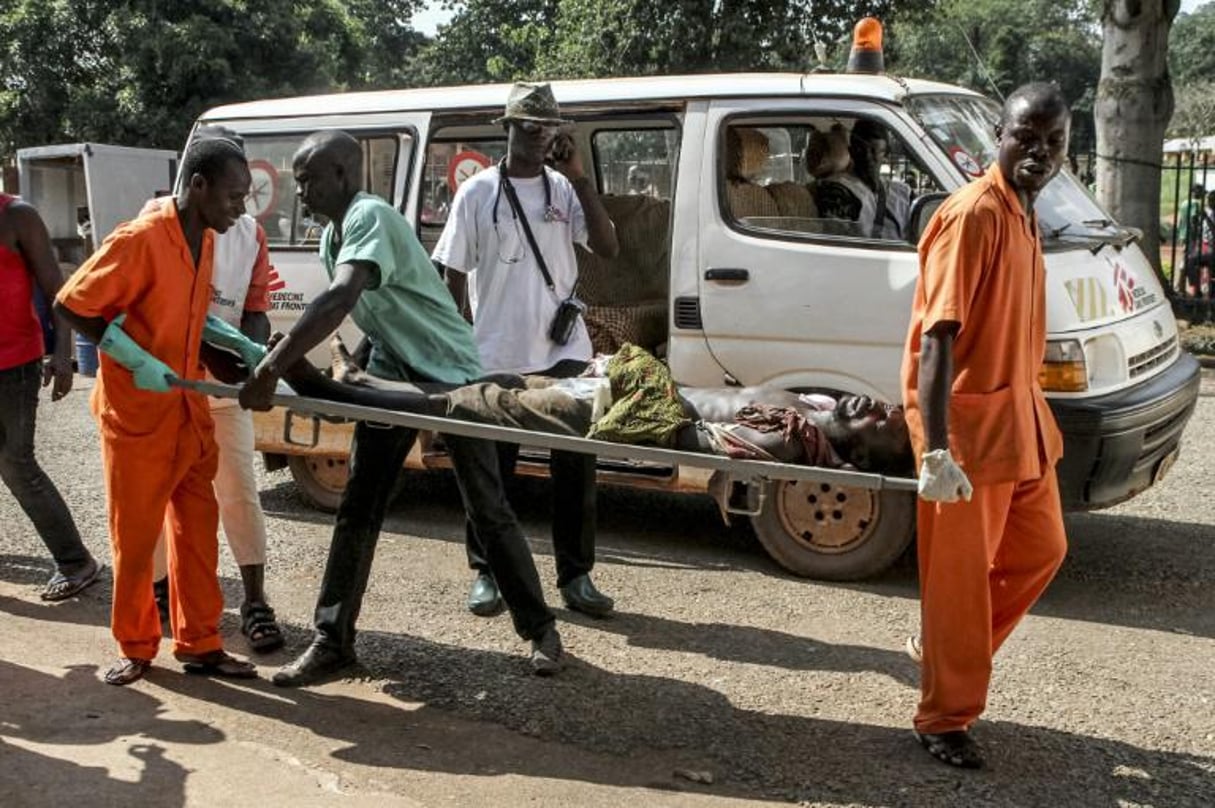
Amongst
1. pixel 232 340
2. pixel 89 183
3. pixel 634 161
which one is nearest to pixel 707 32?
pixel 89 183

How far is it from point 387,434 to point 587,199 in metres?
1.33

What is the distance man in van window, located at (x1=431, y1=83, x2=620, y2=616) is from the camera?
5102mm

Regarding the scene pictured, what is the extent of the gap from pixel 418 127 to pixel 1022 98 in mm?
3393

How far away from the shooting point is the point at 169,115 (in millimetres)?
24000

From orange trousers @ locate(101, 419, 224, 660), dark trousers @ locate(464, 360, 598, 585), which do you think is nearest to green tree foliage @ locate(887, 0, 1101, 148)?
dark trousers @ locate(464, 360, 598, 585)

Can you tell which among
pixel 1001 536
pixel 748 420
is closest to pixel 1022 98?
pixel 1001 536

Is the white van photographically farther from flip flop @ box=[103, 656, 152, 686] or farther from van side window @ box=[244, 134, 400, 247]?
flip flop @ box=[103, 656, 152, 686]

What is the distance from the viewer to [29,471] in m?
5.46

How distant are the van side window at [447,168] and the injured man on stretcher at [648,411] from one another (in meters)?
1.99

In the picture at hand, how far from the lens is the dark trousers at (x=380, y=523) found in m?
4.43

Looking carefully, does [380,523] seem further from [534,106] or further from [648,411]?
[534,106]

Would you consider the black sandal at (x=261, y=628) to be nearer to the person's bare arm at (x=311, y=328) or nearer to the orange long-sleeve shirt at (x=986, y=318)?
the person's bare arm at (x=311, y=328)

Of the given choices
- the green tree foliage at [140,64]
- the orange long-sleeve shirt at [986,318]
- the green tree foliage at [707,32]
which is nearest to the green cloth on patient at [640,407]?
the orange long-sleeve shirt at [986,318]

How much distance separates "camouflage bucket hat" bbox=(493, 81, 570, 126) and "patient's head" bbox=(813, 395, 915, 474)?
4.81 ft
